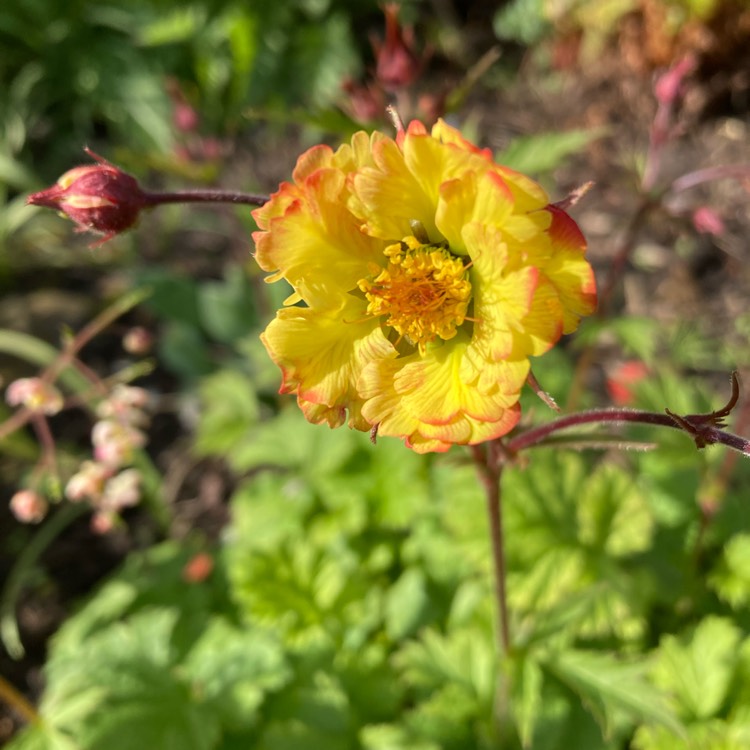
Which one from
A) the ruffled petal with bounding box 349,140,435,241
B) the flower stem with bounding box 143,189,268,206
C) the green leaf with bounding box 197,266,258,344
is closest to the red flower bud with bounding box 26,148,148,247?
the flower stem with bounding box 143,189,268,206

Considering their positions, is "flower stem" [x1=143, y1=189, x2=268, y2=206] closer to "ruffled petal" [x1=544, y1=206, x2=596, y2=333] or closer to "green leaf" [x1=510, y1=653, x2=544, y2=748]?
"ruffled petal" [x1=544, y1=206, x2=596, y2=333]

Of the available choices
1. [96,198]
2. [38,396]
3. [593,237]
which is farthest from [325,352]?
[593,237]

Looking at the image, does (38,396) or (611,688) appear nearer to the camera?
(611,688)

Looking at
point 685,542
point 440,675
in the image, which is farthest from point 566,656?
point 685,542

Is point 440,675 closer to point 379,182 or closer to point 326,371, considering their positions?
point 326,371

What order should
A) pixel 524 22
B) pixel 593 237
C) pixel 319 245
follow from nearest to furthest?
pixel 319 245 → pixel 593 237 → pixel 524 22

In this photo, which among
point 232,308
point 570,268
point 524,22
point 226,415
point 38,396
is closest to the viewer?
point 570,268

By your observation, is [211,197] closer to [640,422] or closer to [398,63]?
[640,422]

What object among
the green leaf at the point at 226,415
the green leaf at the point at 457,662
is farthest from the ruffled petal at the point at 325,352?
the green leaf at the point at 226,415
